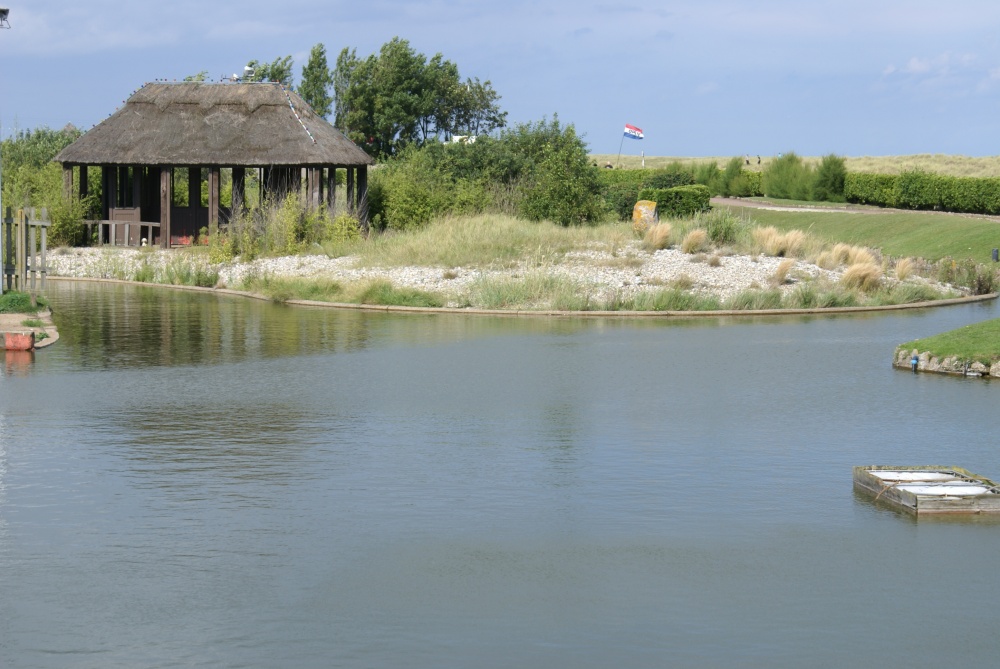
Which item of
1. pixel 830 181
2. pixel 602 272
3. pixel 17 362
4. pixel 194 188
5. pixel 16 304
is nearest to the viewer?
pixel 17 362

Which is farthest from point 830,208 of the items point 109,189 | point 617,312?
point 617,312

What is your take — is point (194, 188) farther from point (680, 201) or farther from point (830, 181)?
point (830, 181)

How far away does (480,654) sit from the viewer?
28.7 feet

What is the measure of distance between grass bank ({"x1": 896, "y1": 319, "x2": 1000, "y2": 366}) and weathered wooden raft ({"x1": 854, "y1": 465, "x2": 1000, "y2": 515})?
7.52m

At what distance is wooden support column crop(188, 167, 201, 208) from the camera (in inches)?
1828

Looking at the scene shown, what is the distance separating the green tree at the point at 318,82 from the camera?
263ft

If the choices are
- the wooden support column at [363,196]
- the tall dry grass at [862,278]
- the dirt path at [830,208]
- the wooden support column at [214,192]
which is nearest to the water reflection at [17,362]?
the tall dry grass at [862,278]

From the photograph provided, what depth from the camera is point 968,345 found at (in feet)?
68.5

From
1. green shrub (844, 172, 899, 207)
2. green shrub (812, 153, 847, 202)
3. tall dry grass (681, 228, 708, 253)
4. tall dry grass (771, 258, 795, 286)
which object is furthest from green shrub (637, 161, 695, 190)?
tall dry grass (771, 258, 795, 286)

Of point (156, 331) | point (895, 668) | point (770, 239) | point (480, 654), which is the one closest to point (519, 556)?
point (480, 654)

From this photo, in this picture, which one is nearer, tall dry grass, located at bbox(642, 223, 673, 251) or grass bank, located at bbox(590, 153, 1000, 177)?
tall dry grass, located at bbox(642, 223, 673, 251)

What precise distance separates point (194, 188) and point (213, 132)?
10.9 feet

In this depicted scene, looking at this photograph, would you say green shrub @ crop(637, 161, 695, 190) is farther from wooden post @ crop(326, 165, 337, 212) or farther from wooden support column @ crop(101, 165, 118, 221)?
wooden support column @ crop(101, 165, 118, 221)

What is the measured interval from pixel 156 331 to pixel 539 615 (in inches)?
683
